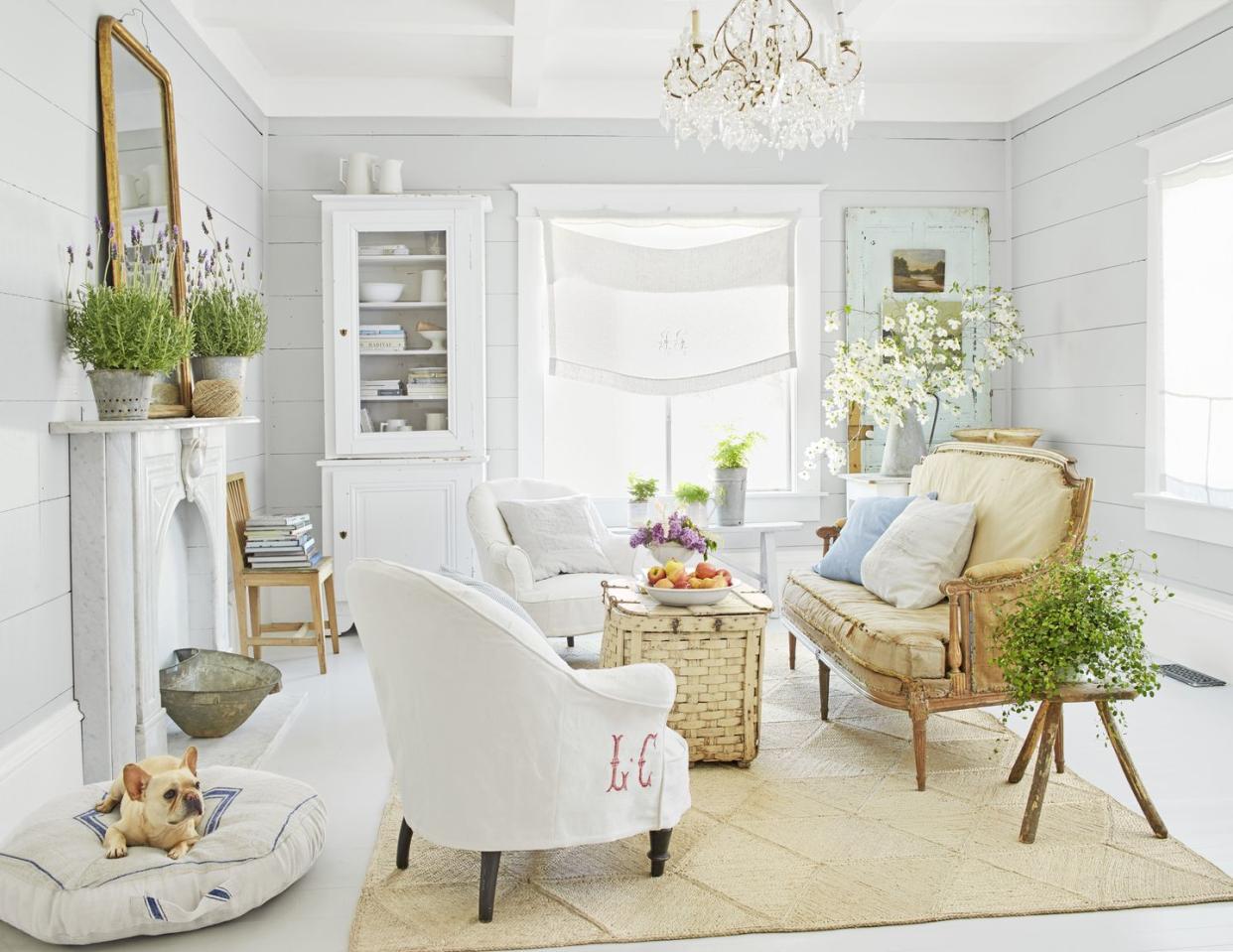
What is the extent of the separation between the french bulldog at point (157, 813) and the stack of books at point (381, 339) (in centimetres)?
312

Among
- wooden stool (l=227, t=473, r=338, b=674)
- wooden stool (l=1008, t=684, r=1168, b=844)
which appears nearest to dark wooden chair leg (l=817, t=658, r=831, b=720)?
wooden stool (l=1008, t=684, r=1168, b=844)

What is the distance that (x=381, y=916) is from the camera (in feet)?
8.00

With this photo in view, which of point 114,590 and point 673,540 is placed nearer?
point 114,590

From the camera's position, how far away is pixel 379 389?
537cm

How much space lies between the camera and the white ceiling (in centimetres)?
439

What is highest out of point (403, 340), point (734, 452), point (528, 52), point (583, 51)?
point (583, 51)

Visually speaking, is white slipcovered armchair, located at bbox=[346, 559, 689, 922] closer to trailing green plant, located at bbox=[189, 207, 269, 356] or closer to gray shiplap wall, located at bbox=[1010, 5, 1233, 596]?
trailing green plant, located at bbox=[189, 207, 269, 356]

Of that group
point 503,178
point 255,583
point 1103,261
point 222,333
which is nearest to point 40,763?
point 222,333

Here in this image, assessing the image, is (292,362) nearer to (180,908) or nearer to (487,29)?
(487,29)

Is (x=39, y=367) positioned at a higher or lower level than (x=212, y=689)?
higher

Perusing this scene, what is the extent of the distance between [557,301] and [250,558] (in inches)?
84.3

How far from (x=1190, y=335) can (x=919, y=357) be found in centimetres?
142

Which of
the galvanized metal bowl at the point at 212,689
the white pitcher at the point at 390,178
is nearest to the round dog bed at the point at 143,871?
the galvanized metal bowl at the point at 212,689

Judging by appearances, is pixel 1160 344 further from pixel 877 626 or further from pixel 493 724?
pixel 493 724
